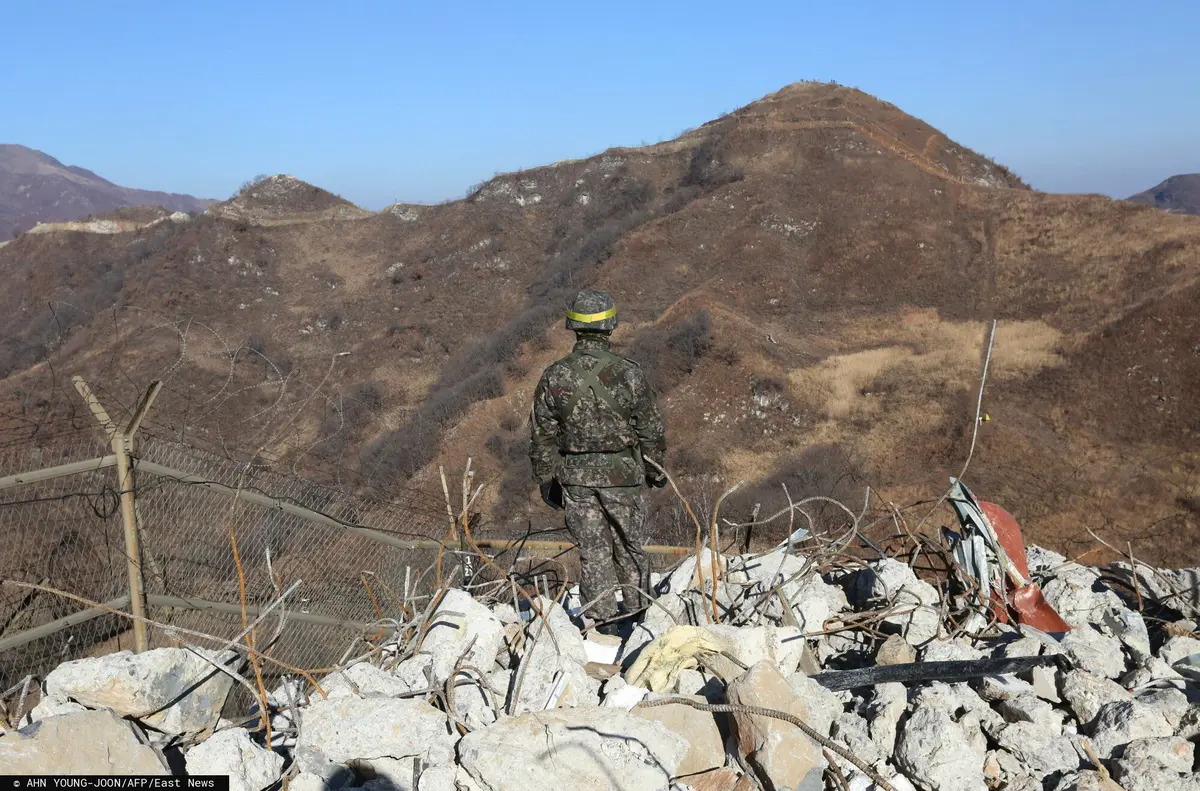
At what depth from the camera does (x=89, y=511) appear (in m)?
3.88

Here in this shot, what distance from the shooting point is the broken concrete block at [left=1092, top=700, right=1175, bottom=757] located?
3039 millimetres

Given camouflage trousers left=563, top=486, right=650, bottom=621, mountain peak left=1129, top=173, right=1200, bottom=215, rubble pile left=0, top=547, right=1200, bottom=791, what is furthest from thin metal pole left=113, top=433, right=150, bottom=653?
mountain peak left=1129, top=173, right=1200, bottom=215

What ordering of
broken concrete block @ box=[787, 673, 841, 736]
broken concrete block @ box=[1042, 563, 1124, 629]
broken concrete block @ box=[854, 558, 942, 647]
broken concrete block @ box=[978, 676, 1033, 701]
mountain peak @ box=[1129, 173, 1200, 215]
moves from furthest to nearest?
mountain peak @ box=[1129, 173, 1200, 215] < broken concrete block @ box=[1042, 563, 1124, 629] < broken concrete block @ box=[854, 558, 942, 647] < broken concrete block @ box=[978, 676, 1033, 701] < broken concrete block @ box=[787, 673, 841, 736]

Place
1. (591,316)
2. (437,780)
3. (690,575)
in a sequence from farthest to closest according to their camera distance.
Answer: (690,575) → (591,316) → (437,780)

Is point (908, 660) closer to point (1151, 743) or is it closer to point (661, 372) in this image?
point (1151, 743)

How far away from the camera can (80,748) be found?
2.61 metres

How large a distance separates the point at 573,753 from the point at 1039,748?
171 centimetres

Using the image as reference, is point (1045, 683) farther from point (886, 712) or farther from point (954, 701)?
point (886, 712)

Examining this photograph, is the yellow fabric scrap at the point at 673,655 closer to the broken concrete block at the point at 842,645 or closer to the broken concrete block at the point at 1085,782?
the broken concrete block at the point at 842,645

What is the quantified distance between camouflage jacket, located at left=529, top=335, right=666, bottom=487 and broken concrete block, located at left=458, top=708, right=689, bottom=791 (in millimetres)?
1504

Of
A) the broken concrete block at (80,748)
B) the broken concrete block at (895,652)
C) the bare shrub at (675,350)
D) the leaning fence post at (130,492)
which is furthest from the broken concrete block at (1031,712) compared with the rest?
the bare shrub at (675,350)

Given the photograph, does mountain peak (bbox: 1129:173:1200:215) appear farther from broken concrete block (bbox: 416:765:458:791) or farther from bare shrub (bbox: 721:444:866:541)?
broken concrete block (bbox: 416:765:458:791)

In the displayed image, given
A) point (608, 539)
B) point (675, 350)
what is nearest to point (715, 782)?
point (608, 539)

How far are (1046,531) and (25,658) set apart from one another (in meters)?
11.1
